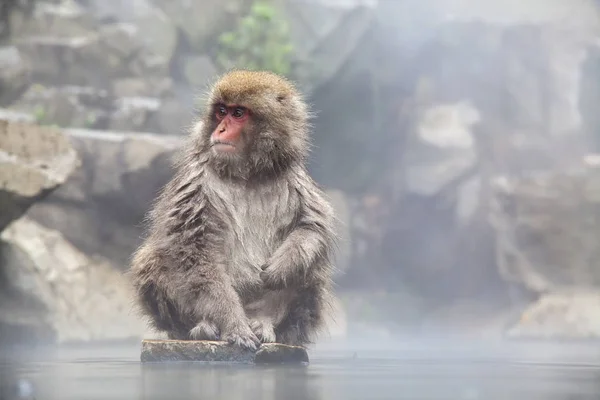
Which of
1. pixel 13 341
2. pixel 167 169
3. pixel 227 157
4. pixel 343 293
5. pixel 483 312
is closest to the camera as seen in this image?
pixel 227 157

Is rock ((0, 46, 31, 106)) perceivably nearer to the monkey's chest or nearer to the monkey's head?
the monkey's head

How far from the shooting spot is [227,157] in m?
4.59

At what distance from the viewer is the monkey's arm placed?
452cm

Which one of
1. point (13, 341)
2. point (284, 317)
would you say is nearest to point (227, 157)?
point (284, 317)

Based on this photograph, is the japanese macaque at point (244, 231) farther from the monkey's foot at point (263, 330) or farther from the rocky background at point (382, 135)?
the rocky background at point (382, 135)

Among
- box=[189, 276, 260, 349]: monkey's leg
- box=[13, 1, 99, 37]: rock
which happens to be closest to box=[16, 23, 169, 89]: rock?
box=[13, 1, 99, 37]: rock

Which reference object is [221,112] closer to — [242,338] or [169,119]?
[242,338]

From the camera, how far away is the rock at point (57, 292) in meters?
8.67

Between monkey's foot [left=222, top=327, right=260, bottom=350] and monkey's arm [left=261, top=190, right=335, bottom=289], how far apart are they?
298 mm

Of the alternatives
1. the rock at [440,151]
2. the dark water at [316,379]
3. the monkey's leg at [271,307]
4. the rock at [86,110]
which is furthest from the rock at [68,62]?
the monkey's leg at [271,307]

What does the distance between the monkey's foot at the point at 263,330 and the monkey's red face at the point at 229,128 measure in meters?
0.82

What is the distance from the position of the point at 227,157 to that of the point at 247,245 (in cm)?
44

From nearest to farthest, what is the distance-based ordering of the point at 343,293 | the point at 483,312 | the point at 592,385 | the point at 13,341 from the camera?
1. the point at 592,385
2. the point at 13,341
3. the point at 483,312
4. the point at 343,293

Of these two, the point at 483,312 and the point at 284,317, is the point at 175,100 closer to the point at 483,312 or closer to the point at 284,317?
the point at 483,312
